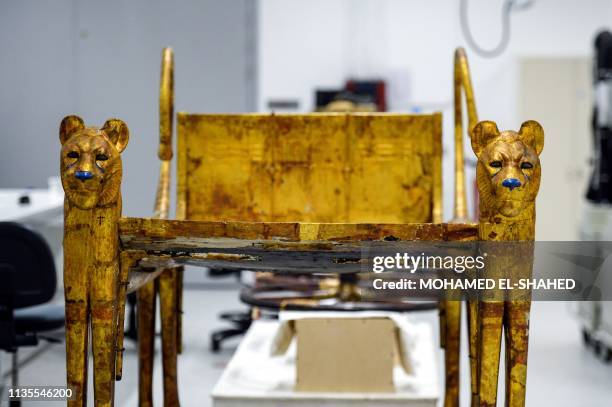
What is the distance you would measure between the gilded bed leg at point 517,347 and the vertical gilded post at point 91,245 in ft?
4.26

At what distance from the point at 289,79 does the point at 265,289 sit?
3.93 m

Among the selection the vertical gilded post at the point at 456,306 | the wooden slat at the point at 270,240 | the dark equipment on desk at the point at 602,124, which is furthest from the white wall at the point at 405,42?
the wooden slat at the point at 270,240

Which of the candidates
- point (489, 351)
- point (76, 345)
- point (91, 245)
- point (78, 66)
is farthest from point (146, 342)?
point (78, 66)

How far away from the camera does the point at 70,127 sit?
3.04 m

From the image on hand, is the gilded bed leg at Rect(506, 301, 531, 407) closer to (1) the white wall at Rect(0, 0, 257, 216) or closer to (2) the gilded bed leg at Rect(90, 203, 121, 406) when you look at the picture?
(2) the gilded bed leg at Rect(90, 203, 121, 406)

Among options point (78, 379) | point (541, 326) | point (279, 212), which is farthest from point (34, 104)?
point (78, 379)

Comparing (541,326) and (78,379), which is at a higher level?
(78,379)

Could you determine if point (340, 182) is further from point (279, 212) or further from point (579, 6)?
point (579, 6)

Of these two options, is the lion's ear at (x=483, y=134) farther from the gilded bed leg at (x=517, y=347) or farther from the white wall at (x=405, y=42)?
the white wall at (x=405, y=42)

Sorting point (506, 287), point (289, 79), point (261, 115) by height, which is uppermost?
point (289, 79)

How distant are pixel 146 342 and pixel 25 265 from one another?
93 centimetres

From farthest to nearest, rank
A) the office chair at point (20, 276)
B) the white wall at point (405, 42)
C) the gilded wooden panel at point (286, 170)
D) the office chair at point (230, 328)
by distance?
1. the white wall at point (405, 42)
2. the office chair at point (230, 328)
3. the office chair at point (20, 276)
4. the gilded wooden panel at point (286, 170)

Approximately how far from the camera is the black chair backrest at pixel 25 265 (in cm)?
468

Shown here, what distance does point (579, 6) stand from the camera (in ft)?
34.2
